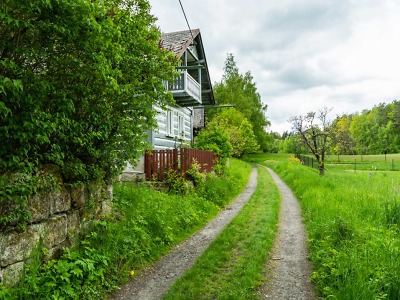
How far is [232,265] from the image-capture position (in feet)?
17.6

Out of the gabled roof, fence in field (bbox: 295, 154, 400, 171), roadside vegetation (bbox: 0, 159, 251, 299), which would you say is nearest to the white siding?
the gabled roof

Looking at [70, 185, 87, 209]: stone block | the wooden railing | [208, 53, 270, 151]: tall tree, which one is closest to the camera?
[70, 185, 87, 209]: stone block

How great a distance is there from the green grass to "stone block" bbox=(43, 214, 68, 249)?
192 centimetres

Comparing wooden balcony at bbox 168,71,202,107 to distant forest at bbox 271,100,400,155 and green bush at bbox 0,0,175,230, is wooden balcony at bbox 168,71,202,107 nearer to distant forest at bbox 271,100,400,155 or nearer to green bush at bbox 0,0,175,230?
green bush at bbox 0,0,175,230

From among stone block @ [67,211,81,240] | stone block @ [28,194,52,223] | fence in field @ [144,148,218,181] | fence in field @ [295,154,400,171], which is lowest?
fence in field @ [295,154,400,171]

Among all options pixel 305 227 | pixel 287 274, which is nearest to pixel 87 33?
pixel 287 274

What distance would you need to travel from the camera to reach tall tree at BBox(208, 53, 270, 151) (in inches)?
1884

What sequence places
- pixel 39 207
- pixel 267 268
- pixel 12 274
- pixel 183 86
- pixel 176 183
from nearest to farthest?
pixel 12 274 → pixel 39 207 → pixel 267 268 → pixel 176 183 → pixel 183 86

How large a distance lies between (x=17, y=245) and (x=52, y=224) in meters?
0.71

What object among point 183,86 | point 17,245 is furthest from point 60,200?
point 183,86

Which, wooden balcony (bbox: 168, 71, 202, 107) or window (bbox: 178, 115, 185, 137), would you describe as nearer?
wooden balcony (bbox: 168, 71, 202, 107)

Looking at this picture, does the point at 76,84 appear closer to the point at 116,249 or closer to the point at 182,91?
the point at 116,249

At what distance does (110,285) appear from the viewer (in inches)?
179

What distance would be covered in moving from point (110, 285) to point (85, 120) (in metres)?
2.75
